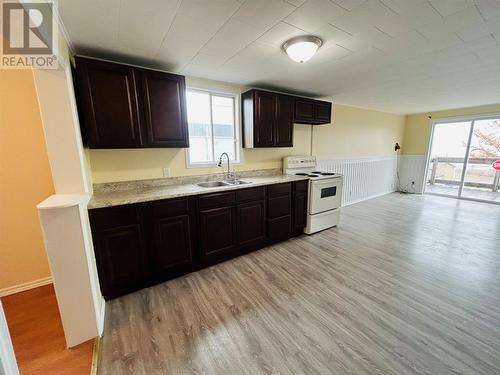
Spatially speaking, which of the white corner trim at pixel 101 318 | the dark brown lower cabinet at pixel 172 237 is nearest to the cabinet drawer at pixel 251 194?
the dark brown lower cabinet at pixel 172 237

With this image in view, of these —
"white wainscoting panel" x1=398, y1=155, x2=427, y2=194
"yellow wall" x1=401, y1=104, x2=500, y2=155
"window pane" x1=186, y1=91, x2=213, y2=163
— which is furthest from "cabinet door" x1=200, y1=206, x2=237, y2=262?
"yellow wall" x1=401, y1=104, x2=500, y2=155

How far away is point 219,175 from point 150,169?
954mm

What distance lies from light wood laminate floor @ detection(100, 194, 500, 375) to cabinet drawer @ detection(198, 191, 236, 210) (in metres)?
0.80

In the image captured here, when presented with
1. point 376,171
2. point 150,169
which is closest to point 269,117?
point 150,169

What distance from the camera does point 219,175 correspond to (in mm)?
3150

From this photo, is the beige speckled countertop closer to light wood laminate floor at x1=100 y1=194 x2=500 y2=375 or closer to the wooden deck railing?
light wood laminate floor at x1=100 y1=194 x2=500 y2=375

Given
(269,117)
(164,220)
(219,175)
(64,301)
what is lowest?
(64,301)

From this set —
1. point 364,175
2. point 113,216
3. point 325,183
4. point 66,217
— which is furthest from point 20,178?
point 364,175

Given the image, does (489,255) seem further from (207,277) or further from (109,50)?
(109,50)

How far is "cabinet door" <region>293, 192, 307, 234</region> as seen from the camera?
10.8 ft

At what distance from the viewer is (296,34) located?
1.83 m

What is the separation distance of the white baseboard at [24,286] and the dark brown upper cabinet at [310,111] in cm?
393

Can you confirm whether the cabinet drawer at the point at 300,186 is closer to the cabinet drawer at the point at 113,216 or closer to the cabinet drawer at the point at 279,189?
the cabinet drawer at the point at 279,189

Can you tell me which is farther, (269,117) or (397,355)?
(269,117)
